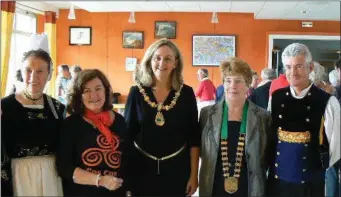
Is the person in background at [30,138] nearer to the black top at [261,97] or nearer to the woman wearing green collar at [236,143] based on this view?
the woman wearing green collar at [236,143]

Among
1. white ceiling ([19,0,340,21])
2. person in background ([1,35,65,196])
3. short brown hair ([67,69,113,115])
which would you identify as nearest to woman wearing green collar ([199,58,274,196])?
short brown hair ([67,69,113,115])

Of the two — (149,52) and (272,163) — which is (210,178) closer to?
(272,163)

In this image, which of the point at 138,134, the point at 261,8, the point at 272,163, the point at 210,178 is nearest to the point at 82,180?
the point at 138,134

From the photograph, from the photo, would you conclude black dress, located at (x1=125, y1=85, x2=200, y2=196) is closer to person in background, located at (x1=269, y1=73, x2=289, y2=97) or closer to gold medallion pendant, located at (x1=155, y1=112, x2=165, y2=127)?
gold medallion pendant, located at (x1=155, y1=112, x2=165, y2=127)

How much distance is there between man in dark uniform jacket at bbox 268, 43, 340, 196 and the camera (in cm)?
187

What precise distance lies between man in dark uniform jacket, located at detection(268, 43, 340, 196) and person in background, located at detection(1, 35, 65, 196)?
110cm

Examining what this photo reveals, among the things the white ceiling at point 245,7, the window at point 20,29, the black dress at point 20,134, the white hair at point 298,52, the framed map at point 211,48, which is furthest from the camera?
the framed map at point 211,48

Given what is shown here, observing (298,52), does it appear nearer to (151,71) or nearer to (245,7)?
(151,71)

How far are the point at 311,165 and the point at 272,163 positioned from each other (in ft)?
0.63

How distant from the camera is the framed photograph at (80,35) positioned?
27.5 ft

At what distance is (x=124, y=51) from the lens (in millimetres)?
8414

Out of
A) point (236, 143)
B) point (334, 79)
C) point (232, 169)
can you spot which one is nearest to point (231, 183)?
point (232, 169)

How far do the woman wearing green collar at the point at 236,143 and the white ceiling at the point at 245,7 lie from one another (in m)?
4.72

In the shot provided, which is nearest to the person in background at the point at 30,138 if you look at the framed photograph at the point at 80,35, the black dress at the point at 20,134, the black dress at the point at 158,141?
the black dress at the point at 20,134
